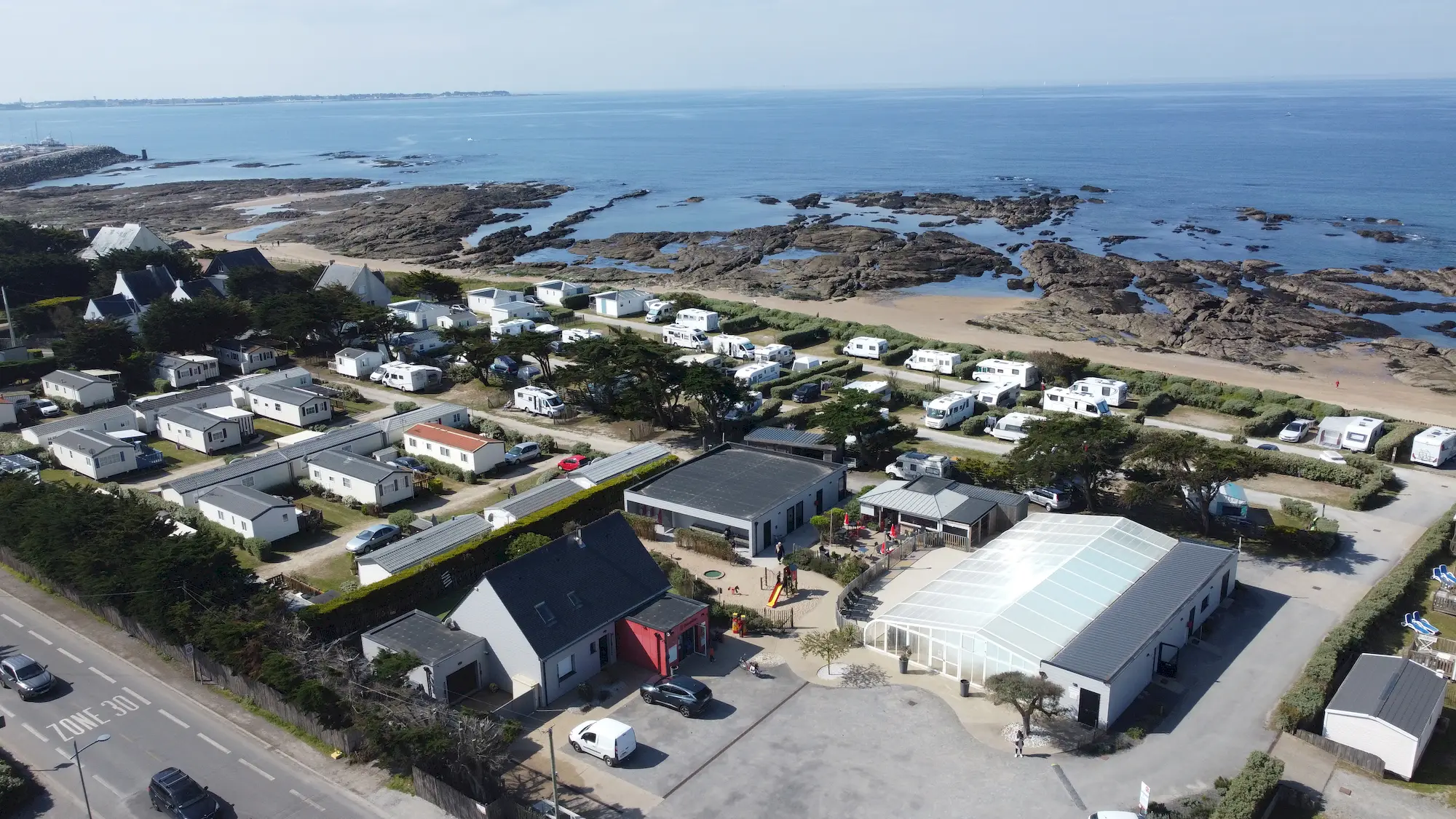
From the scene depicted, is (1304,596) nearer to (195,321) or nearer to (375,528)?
(375,528)

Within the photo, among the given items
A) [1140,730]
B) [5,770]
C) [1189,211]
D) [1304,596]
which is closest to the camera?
[5,770]

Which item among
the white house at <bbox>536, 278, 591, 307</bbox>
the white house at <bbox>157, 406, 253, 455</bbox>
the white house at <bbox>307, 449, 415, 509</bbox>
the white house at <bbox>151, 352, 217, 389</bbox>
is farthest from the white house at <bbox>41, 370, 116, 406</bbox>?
the white house at <bbox>536, 278, 591, 307</bbox>

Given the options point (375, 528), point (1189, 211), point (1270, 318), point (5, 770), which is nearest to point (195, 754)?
point (5, 770)

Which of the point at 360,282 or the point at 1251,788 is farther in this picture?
the point at 360,282

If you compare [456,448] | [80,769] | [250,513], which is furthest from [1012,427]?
[80,769]

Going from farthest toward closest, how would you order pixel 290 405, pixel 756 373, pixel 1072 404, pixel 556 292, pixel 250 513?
1. pixel 556 292
2. pixel 756 373
3. pixel 1072 404
4. pixel 290 405
5. pixel 250 513

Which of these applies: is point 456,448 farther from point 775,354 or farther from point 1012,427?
point 1012,427

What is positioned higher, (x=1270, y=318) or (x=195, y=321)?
(x=195, y=321)

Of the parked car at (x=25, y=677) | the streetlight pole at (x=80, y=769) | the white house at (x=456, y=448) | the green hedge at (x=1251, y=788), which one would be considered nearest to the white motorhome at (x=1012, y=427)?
the white house at (x=456, y=448)
